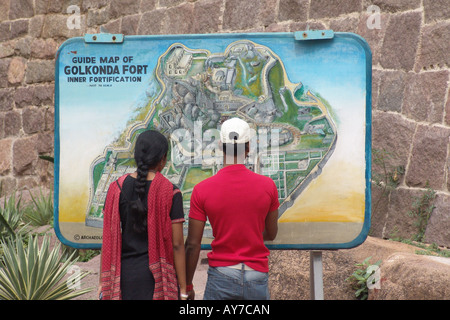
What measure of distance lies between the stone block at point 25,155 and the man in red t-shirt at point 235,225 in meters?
7.59

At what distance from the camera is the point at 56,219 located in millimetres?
3879

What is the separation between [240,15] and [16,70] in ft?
16.1

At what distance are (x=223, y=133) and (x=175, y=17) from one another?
5183 millimetres

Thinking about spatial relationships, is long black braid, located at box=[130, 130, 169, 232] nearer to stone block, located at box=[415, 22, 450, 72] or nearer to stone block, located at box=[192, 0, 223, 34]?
stone block, located at box=[415, 22, 450, 72]

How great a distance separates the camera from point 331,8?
6.48 metres

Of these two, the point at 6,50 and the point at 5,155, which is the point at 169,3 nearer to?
the point at 6,50

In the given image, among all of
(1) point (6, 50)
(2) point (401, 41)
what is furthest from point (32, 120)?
(2) point (401, 41)

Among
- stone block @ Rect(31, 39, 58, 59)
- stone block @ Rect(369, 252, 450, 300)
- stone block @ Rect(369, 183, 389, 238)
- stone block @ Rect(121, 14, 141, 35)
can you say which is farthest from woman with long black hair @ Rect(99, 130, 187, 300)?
stone block @ Rect(31, 39, 58, 59)

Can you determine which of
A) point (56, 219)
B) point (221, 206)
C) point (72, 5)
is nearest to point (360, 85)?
point (221, 206)

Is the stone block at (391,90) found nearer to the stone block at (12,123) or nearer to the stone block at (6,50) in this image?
the stone block at (12,123)

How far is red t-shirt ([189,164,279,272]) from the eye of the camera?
3076mm

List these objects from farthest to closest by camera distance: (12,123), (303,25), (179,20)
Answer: (12,123), (179,20), (303,25)

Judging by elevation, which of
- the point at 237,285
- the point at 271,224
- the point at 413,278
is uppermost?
the point at 271,224

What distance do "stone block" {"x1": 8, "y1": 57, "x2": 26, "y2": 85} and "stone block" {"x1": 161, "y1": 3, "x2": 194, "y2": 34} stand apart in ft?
11.1
